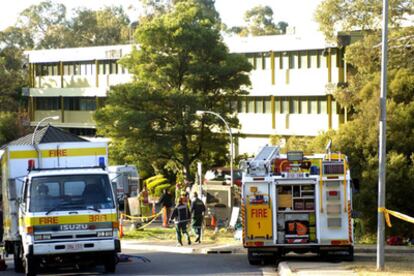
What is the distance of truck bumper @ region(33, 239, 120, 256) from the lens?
72.8 feet

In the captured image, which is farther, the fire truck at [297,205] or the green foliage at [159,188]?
the green foliage at [159,188]

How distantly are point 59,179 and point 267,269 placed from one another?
210 inches

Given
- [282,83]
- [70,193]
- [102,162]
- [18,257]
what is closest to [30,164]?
[102,162]

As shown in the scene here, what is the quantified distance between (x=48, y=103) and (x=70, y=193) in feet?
213

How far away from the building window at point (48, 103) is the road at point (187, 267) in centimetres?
5771

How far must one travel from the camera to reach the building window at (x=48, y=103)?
85750 millimetres

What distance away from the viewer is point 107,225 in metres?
22.4

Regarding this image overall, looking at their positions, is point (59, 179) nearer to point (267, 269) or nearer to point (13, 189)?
point (13, 189)

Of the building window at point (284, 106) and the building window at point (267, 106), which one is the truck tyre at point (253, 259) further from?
the building window at point (267, 106)

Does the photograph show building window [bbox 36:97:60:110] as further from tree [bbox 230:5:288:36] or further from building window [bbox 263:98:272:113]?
tree [bbox 230:5:288:36]

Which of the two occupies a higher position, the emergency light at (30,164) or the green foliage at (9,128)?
the emergency light at (30,164)

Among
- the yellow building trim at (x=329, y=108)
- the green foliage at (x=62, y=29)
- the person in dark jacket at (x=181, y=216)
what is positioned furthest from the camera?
the green foliage at (x=62, y=29)

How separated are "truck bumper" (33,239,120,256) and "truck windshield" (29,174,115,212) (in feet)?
2.39

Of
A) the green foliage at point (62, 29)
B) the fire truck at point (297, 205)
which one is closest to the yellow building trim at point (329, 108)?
the fire truck at point (297, 205)
